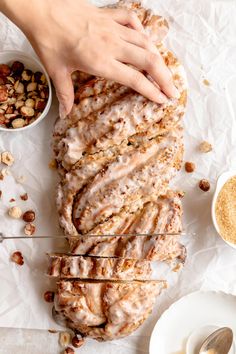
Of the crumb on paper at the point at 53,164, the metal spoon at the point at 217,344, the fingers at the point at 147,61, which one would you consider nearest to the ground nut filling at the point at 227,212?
the metal spoon at the point at 217,344

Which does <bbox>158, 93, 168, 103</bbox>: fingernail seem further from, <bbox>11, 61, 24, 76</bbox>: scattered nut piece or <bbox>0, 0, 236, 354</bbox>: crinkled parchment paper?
<bbox>11, 61, 24, 76</bbox>: scattered nut piece

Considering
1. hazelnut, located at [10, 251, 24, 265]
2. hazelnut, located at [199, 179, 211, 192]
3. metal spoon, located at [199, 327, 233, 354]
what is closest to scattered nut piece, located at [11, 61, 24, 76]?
hazelnut, located at [10, 251, 24, 265]

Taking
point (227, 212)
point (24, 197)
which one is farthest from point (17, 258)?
point (227, 212)

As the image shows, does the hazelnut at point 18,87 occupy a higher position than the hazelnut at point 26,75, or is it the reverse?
the hazelnut at point 26,75

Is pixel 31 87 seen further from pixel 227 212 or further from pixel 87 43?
pixel 227 212

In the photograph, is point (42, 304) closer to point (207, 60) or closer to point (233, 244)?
point (233, 244)

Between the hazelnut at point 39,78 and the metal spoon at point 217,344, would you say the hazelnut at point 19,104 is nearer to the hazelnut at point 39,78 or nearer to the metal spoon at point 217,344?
the hazelnut at point 39,78
